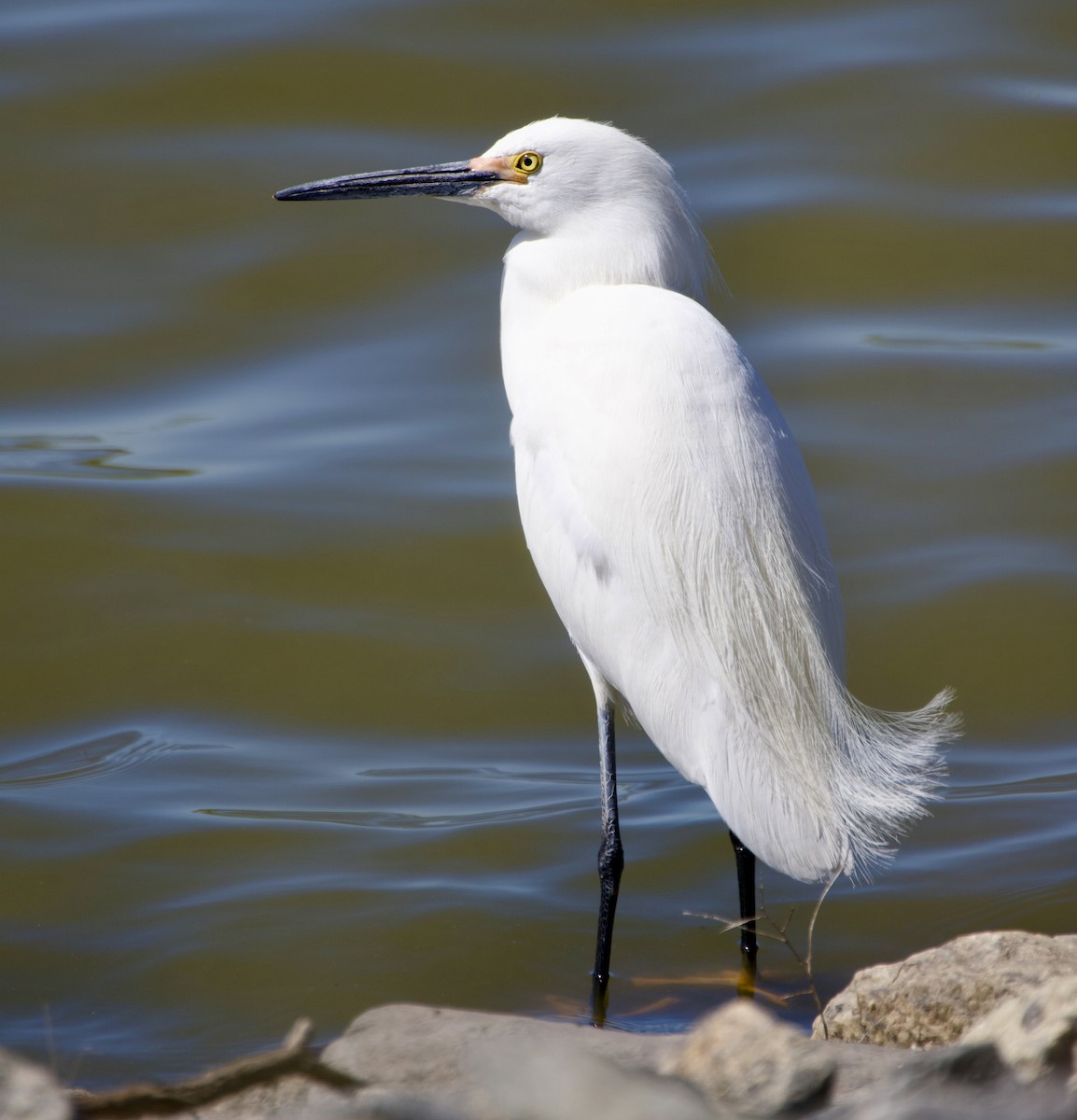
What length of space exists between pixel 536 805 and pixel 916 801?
132 centimetres

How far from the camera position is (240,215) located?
7.18 meters

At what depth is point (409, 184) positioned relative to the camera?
3.47 meters

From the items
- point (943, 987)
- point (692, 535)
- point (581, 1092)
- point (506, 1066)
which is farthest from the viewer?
point (692, 535)

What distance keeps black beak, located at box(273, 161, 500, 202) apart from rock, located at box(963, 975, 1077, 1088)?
2174 millimetres

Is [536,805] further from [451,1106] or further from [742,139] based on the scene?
[742,139]

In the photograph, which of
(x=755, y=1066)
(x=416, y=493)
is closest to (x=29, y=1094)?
(x=755, y=1066)

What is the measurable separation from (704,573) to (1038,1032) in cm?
138

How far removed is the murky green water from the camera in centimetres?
345

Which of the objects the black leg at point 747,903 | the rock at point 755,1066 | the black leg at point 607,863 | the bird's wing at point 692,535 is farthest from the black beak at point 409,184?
the rock at point 755,1066

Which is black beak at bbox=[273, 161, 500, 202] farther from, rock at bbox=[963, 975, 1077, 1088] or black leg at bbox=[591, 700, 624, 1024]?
rock at bbox=[963, 975, 1077, 1088]

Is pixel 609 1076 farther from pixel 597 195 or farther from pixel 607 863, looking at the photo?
pixel 597 195

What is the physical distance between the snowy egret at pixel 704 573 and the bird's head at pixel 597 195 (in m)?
0.13

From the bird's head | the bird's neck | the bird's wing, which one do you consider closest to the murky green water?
the bird's wing

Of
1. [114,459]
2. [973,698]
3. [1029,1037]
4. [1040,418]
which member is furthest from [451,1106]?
[1040,418]
